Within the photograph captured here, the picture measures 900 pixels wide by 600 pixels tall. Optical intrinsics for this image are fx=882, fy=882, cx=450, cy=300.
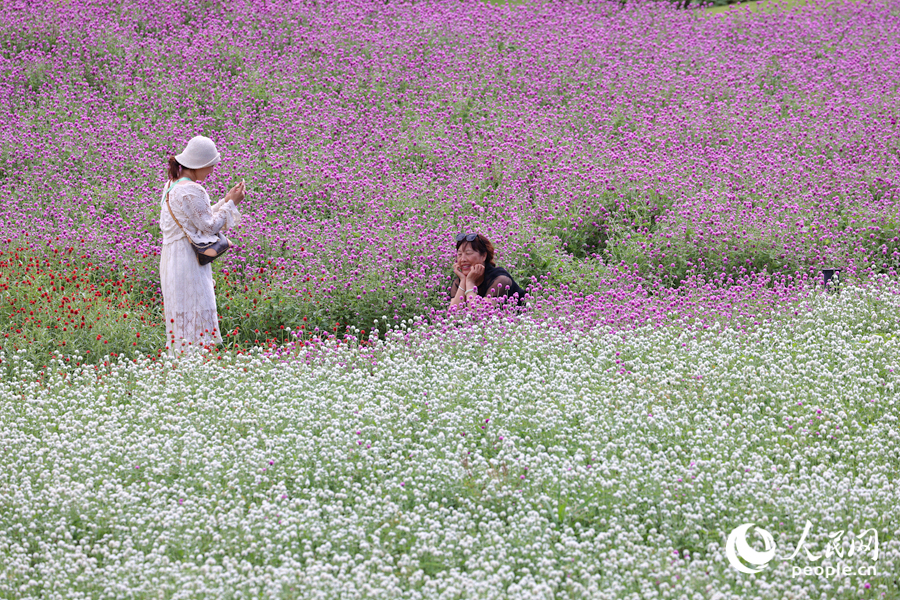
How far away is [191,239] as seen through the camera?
669cm

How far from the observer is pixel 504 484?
15.3 ft

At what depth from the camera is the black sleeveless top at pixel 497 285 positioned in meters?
7.44

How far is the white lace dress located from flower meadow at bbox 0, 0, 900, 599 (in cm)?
31

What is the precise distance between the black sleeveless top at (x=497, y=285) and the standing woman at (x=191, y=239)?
2.10 meters

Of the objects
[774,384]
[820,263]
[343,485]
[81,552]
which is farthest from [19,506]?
[820,263]

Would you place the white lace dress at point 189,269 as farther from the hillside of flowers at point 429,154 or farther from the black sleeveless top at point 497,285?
the black sleeveless top at point 497,285

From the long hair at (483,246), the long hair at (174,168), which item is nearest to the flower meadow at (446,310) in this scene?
the long hair at (483,246)

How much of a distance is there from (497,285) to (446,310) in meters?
0.51

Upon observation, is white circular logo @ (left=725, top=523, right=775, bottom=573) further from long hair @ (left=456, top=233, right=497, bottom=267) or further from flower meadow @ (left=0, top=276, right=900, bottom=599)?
long hair @ (left=456, top=233, right=497, bottom=267)

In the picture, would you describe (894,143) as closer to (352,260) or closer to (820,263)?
(820,263)

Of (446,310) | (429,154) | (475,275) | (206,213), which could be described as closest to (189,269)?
(206,213)

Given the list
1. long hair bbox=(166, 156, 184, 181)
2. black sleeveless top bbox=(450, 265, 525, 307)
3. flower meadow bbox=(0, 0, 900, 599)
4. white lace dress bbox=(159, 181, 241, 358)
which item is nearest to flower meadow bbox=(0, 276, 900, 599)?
flower meadow bbox=(0, 0, 900, 599)

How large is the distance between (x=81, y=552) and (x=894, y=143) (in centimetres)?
988

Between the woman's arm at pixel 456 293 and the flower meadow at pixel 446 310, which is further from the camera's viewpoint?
the woman's arm at pixel 456 293
